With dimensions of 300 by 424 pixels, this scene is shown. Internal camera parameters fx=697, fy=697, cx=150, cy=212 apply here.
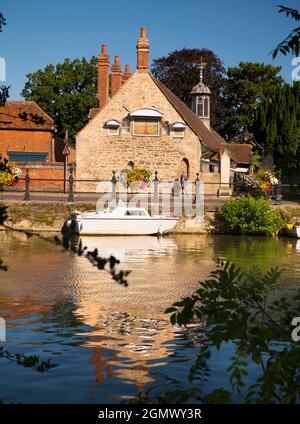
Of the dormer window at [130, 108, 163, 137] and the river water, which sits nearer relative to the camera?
the river water

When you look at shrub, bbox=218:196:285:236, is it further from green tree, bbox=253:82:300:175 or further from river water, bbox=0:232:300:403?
green tree, bbox=253:82:300:175

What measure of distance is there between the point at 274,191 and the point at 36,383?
25213mm

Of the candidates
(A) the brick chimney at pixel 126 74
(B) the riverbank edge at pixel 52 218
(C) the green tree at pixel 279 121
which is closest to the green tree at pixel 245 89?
(C) the green tree at pixel 279 121

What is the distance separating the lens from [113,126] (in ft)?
127

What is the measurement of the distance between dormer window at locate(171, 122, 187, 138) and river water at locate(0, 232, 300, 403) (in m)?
15.5

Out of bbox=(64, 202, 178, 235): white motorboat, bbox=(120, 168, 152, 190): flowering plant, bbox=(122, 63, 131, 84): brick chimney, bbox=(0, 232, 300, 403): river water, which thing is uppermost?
bbox=(122, 63, 131, 84): brick chimney

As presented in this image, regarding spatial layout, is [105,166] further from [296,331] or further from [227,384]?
[296,331]

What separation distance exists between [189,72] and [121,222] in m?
34.9

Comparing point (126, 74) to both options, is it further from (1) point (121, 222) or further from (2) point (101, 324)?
(2) point (101, 324)

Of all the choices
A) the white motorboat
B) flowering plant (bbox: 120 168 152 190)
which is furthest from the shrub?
flowering plant (bbox: 120 168 152 190)

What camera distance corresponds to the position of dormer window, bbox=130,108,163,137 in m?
38.3

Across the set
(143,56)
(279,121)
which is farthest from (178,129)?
(279,121)

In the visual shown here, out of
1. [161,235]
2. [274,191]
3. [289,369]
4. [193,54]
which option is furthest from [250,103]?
[289,369]

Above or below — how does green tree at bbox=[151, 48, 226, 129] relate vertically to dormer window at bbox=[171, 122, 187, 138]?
above
